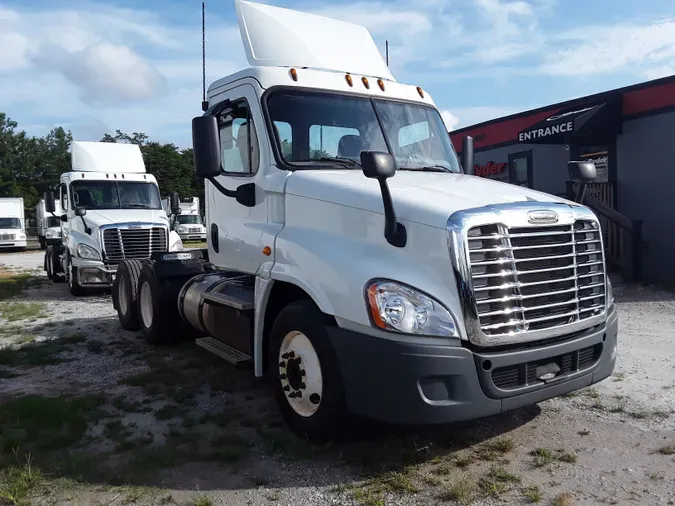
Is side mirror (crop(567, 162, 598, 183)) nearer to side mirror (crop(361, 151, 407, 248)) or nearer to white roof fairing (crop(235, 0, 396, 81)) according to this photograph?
side mirror (crop(361, 151, 407, 248))

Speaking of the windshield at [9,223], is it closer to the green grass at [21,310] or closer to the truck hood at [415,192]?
the green grass at [21,310]

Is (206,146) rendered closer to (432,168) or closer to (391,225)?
(391,225)

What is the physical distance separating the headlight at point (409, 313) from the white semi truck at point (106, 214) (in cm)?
1014

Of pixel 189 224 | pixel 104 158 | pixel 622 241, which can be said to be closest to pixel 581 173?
pixel 622 241

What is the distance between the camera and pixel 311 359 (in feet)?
13.7

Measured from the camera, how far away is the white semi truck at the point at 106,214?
41.5 feet

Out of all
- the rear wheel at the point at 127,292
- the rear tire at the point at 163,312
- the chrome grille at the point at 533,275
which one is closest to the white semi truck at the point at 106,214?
the rear wheel at the point at 127,292

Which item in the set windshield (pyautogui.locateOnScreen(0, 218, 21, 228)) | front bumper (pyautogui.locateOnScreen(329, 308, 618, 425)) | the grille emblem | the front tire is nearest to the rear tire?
the front tire

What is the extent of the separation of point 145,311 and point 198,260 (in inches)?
36.9

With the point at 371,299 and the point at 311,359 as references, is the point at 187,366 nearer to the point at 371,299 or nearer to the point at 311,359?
the point at 311,359

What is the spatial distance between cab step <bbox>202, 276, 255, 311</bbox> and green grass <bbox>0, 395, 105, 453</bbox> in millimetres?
1335

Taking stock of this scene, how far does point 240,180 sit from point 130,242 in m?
8.25

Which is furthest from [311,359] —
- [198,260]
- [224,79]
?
[198,260]

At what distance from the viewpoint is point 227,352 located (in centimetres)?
550
